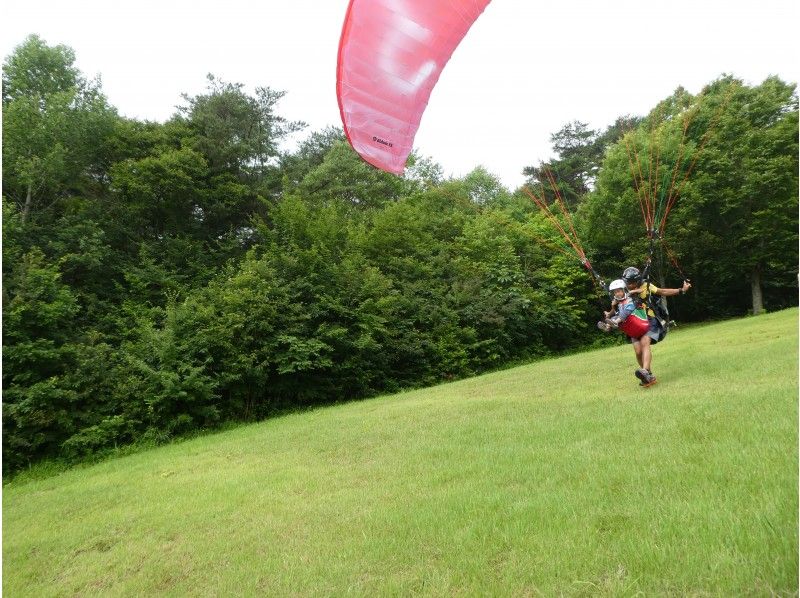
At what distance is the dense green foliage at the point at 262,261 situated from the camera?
1087 centimetres

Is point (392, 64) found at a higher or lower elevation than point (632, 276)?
higher

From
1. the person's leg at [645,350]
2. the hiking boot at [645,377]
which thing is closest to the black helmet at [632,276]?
the person's leg at [645,350]

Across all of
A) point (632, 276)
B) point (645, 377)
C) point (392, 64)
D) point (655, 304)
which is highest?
point (392, 64)

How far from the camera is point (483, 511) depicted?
2877 millimetres

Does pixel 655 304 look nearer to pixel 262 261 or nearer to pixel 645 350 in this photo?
pixel 645 350

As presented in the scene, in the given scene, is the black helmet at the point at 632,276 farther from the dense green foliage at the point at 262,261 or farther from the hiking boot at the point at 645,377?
the dense green foliage at the point at 262,261

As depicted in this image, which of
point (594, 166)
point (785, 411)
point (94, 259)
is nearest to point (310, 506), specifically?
point (785, 411)

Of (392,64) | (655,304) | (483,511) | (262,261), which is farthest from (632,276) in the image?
(262,261)

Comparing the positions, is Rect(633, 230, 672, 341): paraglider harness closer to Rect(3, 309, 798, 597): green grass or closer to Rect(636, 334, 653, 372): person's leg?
Rect(636, 334, 653, 372): person's leg

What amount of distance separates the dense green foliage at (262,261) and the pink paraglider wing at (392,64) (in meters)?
7.76

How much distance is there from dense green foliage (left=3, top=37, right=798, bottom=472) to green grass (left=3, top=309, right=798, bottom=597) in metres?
5.15

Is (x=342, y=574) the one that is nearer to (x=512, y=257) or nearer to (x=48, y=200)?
(x=512, y=257)

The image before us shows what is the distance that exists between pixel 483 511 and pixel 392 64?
4.23 m

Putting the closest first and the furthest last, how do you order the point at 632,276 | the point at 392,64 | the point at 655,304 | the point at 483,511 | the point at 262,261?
the point at 483,511 → the point at 392,64 → the point at 632,276 → the point at 655,304 → the point at 262,261
